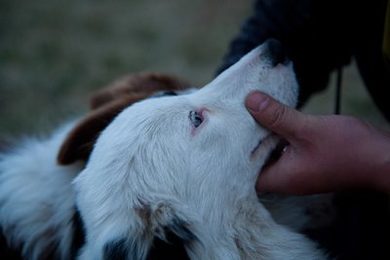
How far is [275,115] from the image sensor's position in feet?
6.33

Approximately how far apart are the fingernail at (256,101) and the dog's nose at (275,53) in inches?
7.2

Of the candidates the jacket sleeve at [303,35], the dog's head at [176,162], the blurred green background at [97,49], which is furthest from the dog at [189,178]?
the blurred green background at [97,49]

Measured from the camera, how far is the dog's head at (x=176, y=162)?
1.84 meters

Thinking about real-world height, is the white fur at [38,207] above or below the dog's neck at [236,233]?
above

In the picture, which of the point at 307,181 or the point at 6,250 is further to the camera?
the point at 6,250

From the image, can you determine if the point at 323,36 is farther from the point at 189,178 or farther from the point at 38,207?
the point at 38,207

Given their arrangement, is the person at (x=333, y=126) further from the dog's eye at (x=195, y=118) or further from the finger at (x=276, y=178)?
the dog's eye at (x=195, y=118)

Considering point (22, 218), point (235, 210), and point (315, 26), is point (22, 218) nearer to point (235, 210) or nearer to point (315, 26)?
point (235, 210)

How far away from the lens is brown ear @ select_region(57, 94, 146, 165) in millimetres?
2244

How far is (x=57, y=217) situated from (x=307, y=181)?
3.02 feet

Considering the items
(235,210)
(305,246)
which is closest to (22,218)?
(235,210)

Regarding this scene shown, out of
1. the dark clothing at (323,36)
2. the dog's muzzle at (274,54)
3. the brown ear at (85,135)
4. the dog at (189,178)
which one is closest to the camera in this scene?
the dog at (189,178)

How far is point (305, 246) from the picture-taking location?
6.77 ft

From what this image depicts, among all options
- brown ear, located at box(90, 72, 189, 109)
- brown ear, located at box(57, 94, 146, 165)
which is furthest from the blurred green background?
brown ear, located at box(57, 94, 146, 165)
